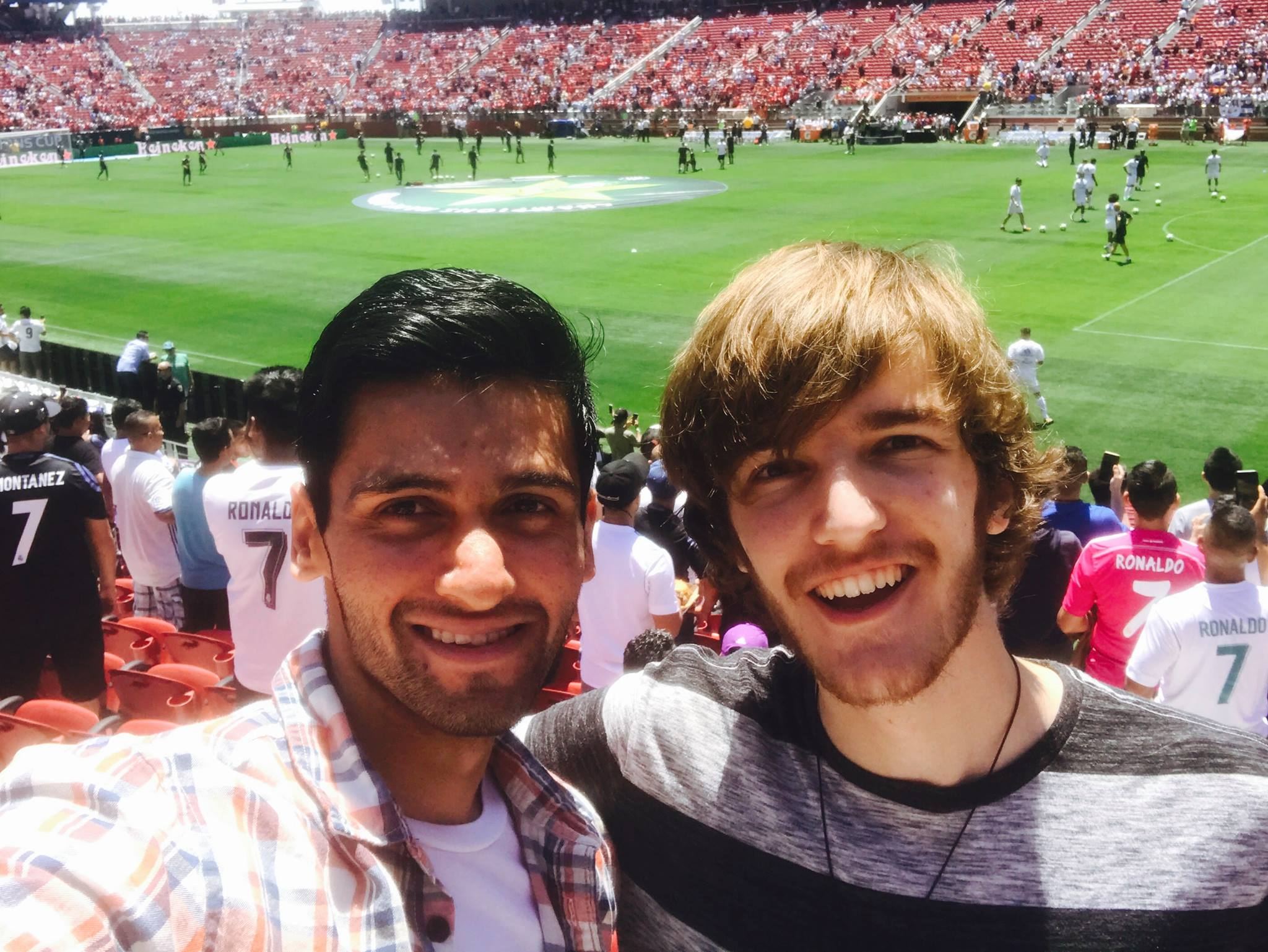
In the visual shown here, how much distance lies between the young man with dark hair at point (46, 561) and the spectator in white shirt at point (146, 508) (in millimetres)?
1194

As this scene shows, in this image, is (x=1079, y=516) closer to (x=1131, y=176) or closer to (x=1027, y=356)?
(x=1027, y=356)

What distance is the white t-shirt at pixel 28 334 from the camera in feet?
54.2

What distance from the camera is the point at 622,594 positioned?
5332 mm

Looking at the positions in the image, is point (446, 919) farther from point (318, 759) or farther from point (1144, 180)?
point (1144, 180)

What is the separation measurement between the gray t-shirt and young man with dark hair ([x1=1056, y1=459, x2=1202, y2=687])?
3639 millimetres

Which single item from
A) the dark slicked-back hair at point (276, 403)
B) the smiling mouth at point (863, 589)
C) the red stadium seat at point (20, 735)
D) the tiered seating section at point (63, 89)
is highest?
the tiered seating section at point (63, 89)

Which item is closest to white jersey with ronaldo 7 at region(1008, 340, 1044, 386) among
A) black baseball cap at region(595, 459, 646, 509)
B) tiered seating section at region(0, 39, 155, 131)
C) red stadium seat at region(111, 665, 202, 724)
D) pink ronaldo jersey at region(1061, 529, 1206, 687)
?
pink ronaldo jersey at region(1061, 529, 1206, 687)

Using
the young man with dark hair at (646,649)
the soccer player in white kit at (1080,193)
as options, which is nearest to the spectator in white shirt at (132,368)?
the young man with dark hair at (646,649)

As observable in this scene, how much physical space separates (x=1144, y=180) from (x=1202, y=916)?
34677mm

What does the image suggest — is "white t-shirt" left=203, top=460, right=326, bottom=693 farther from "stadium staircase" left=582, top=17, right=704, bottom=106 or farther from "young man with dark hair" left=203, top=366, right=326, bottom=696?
"stadium staircase" left=582, top=17, right=704, bottom=106

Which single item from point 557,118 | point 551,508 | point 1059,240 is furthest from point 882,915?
point 557,118

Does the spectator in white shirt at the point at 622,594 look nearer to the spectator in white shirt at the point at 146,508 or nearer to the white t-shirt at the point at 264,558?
the white t-shirt at the point at 264,558

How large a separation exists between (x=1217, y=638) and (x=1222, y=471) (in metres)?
3.36

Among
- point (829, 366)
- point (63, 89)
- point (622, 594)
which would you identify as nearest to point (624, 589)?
point (622, 594)
